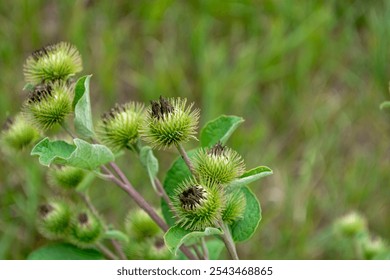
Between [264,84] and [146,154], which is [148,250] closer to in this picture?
[146,154]

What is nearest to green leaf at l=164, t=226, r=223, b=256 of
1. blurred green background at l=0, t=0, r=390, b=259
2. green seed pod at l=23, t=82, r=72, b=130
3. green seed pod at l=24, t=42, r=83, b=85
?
green seed pod at l=23, t=82, r=72, b=130

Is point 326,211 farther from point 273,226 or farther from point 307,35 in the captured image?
point 307,35

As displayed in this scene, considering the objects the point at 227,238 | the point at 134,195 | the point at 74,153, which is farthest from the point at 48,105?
the point at 227,238

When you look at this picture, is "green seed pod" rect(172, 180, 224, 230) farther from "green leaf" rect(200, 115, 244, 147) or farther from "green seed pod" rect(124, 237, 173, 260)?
"green seed pod" rect(124, 237, 173, 260)

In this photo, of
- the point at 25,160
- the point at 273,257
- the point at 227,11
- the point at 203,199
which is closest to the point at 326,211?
the point at 273,257

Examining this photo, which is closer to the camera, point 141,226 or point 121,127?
point 121,127
